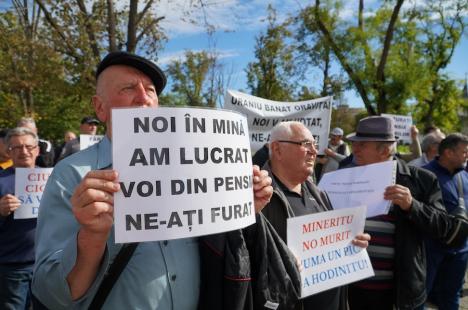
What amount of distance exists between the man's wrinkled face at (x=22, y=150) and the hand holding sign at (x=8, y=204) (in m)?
0.43

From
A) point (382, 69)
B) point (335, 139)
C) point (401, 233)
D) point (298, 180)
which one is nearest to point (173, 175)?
point (298, 180)

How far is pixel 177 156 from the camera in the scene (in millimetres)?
1348

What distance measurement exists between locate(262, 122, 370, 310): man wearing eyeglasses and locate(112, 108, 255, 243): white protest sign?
1.21m

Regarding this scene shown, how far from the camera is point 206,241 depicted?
1725mm

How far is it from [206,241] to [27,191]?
2454mm

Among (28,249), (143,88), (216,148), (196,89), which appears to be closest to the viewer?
(216,148)

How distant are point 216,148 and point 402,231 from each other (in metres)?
2.25

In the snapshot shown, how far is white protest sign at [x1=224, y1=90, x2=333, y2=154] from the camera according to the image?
5352 millimetres

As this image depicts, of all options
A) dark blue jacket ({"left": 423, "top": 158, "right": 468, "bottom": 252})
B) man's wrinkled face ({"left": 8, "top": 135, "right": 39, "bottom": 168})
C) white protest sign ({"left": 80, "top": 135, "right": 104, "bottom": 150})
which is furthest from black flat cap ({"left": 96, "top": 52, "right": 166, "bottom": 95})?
white protest sign ({"left": 80, "top": 135, "right": 104, "bottom": 150})

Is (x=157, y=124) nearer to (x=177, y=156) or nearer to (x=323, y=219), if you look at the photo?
(x=177, y=156)

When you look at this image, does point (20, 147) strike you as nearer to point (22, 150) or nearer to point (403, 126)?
point (22, 150)

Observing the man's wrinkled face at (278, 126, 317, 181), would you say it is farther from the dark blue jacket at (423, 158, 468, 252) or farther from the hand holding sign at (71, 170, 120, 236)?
the dark blue jacket at (423, 158, 468, 252)

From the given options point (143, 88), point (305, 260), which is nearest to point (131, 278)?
point (143, 88)

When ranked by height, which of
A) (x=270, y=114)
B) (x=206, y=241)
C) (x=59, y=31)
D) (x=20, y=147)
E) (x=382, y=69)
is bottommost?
(x=206, y=241)
